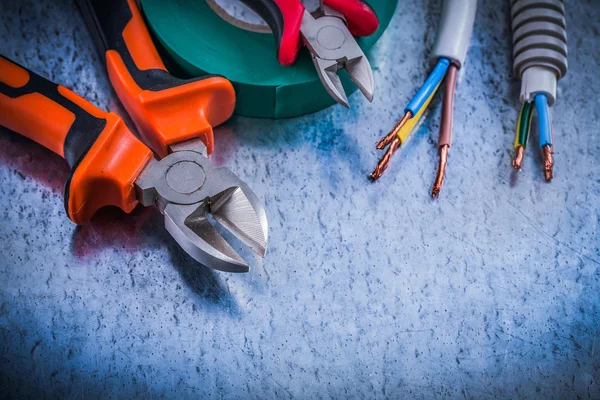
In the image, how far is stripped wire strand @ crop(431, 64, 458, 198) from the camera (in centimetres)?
80

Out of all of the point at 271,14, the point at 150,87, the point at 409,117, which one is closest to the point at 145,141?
the point at 150,87

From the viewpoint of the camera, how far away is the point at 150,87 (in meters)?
0.76

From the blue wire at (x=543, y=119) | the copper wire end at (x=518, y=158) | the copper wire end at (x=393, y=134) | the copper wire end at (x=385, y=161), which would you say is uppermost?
the blue wire at (x=543, y=119)

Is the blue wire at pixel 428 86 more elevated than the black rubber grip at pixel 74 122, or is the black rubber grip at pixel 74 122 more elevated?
Result: the blue wire at pixel 428 86

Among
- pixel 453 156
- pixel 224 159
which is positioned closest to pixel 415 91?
pixel 453 156

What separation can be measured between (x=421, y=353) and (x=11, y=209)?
0.46 meters

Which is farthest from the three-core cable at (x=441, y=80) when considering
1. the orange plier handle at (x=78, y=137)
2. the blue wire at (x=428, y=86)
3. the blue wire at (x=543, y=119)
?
the orange plier handle at (x=78, y=137)

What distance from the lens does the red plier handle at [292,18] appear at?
77 cm

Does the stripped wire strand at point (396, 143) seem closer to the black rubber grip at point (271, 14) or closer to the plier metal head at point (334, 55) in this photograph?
the plier metal head at point (334, 55)

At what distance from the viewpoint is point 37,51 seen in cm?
Result: 87

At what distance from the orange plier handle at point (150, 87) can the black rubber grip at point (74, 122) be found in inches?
2.1

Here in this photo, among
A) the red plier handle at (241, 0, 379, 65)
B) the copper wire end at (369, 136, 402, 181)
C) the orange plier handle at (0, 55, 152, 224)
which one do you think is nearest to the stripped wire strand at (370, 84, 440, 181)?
the copper wire end at (369, 136, 402, 181)

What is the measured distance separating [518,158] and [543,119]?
0.19 ft

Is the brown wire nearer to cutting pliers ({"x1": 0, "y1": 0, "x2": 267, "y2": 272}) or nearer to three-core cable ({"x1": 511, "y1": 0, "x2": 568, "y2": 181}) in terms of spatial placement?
three-core cable ({"x1": 511, "y1": 0, "x2": 568, "y2": 181})
